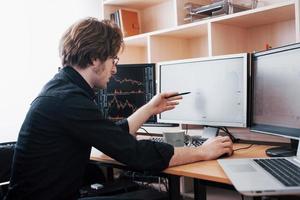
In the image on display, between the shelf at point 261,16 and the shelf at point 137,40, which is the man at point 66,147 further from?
the shelf at point 137,40

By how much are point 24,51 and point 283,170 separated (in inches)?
82.9

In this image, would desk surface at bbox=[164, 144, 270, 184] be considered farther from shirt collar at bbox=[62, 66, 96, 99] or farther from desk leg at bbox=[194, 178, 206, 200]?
shirt collar at bbox=[62, 66, 96, 99]

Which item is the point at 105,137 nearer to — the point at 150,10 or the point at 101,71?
the point at 101,71

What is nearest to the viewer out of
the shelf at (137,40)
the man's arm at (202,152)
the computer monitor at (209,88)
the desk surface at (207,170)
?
the desk surface at (207,170)

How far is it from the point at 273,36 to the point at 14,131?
1873 millimetres

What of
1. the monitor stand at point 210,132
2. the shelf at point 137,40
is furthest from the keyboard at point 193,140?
the shelf at point 137,40

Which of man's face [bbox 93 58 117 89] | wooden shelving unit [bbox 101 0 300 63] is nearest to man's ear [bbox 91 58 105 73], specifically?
man's face [bbox 93 58 117 89]

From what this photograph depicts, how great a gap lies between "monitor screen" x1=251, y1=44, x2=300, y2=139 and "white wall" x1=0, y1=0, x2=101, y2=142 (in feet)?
5.58

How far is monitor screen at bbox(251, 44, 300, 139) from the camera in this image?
1258 millimetres

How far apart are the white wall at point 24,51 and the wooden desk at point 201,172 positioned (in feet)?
4.16

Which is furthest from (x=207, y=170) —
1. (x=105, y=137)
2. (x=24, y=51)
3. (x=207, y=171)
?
(x=24, y=51)

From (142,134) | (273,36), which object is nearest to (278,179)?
(142,134)

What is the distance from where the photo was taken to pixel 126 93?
1992mm

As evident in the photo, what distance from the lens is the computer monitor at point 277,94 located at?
1.26 metres
